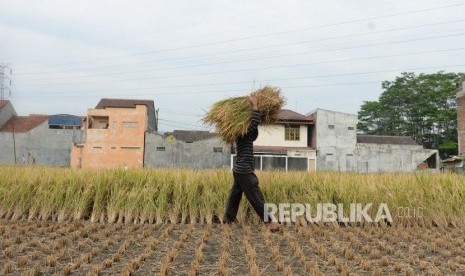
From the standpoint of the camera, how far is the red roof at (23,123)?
3831cm

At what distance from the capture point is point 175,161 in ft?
106

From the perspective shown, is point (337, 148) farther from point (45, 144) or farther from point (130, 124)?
point (45, 144)

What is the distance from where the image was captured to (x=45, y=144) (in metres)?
35.2

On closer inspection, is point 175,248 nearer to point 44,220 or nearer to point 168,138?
point 44,220

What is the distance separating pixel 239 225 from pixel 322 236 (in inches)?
49.6

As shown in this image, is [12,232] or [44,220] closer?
[12,232]

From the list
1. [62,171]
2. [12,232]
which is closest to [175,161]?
[62,171]

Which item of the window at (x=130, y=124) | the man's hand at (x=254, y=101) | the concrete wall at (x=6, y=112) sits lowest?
the man's hand at (x=254, y=101)

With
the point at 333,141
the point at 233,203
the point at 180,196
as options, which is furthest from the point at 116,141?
the point at 233,203

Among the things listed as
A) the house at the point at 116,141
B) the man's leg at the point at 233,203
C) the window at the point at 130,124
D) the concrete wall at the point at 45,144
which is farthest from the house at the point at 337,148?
the man's leg at the point at 233,203

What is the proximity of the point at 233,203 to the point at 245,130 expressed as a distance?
103cm

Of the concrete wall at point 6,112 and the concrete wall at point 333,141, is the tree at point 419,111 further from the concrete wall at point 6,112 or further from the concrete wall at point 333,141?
the concrete wall at point 6,112

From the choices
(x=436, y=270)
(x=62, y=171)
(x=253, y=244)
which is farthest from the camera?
(x=62, y=171)

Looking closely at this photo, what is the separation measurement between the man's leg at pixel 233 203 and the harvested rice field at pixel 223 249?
162 millimetres
